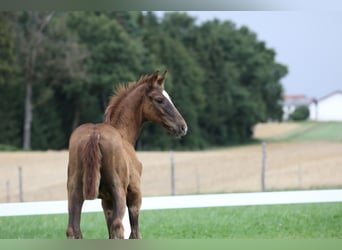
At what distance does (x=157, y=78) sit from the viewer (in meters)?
3.67

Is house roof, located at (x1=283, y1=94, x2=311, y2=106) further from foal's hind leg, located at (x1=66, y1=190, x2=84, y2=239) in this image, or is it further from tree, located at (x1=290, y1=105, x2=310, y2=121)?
foal's hind leg, located at (x1=66, y1=190, x2=84, y2=239)

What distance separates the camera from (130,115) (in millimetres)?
3703

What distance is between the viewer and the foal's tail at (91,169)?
321cm

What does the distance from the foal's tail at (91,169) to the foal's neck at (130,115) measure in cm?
42

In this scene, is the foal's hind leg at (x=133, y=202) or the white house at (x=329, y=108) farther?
the white house at (x=329, y=108)

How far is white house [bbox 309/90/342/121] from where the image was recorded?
1155 centimetres

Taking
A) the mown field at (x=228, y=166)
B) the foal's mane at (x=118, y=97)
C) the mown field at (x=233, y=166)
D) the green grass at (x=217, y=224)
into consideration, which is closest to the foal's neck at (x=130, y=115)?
the foal's mane at (x=118, y=97)

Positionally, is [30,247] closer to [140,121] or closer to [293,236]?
[140,121]

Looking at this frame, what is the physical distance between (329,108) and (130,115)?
875 centimetres

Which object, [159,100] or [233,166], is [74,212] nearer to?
[159,100]

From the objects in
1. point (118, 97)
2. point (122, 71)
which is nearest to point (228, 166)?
point (122, 71)

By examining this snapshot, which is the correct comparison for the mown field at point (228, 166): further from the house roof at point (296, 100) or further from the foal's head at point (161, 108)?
the foal's head at point (161, 108)

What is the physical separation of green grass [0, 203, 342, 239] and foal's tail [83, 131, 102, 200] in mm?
2008

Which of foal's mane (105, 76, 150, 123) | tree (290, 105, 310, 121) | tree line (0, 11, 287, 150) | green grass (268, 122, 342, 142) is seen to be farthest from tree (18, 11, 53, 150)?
foal's mane (105, 76, 150, 123)
